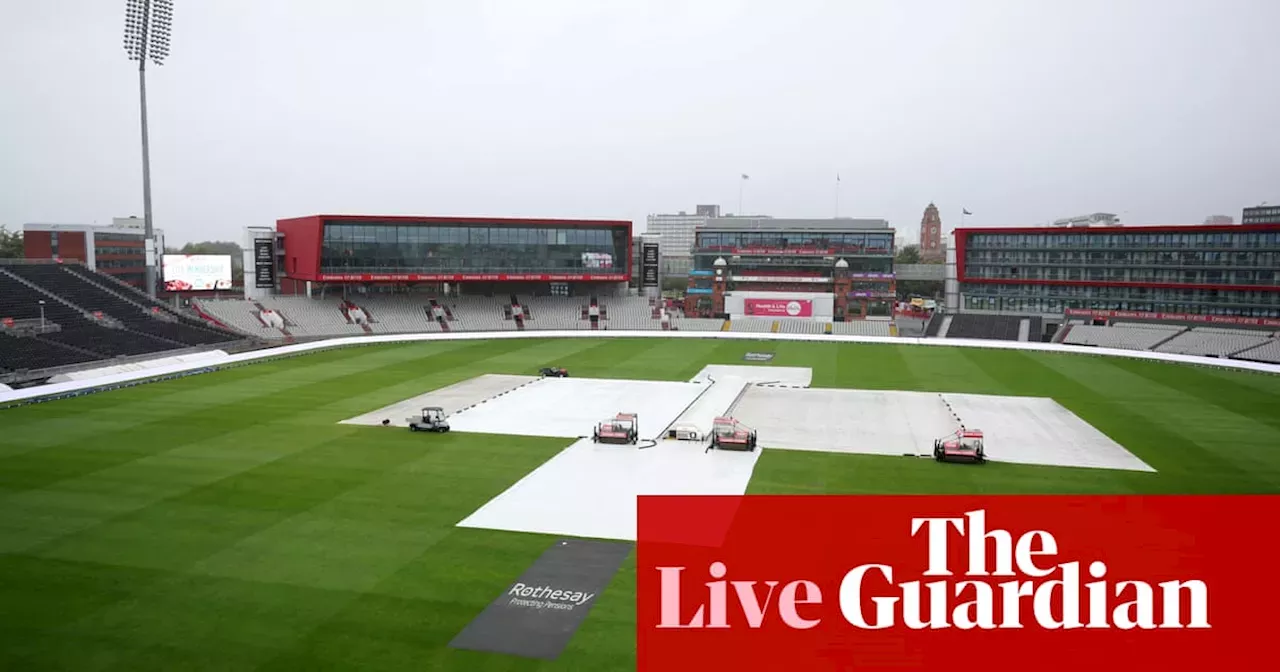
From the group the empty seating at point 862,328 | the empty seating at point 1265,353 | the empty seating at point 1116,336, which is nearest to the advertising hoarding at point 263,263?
the empty seating at point 862,328

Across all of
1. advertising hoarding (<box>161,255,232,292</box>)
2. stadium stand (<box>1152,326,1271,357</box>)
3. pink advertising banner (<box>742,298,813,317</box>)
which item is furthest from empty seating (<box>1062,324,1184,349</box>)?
advertising hoarding (<box>161,255,232,292</box>)

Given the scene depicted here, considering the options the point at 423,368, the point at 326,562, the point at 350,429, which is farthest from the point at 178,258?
the point at 326,562

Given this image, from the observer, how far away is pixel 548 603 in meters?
15.7

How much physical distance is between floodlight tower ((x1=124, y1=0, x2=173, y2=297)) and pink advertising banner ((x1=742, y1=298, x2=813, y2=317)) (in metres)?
51.5

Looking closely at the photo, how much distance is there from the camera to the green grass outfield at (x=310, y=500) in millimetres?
14320

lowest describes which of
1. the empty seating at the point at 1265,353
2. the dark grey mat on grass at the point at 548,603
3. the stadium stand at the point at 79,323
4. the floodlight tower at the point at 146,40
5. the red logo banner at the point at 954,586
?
the dark grey mat on grass at the point at 548,603

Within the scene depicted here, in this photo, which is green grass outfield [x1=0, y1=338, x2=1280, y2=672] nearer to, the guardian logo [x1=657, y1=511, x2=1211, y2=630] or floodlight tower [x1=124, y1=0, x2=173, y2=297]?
the guardian logo [x1=657, y1=511, x2=1211, y2=630]

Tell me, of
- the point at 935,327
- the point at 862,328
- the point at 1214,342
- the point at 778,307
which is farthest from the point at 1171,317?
the point at 778,307

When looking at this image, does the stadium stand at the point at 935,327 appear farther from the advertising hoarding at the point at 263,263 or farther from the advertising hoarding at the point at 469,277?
the advertising hoarding at the point at 263,263

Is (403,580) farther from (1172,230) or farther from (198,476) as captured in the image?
(1172,230)

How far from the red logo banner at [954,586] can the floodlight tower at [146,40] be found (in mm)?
51824

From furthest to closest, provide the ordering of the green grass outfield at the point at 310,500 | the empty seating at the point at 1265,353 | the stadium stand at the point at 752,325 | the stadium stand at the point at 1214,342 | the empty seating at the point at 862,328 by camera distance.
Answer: the stadium stand at the point at 752,325
the empty seating at the point at 862,328
the stadium stand at the point at 1214,342
the empty seating at the point at 1265,353
the green grass outfield at the point at 310,500

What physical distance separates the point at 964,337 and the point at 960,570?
6508cm

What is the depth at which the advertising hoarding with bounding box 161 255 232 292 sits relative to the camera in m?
76.9
